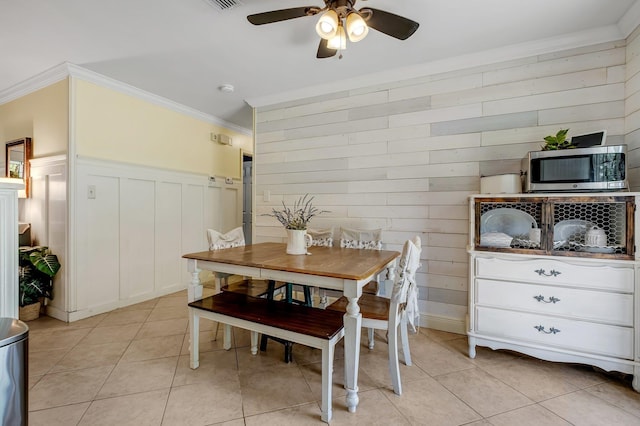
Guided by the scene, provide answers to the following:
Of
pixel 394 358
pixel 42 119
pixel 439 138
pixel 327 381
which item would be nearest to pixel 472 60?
pixel 439 138

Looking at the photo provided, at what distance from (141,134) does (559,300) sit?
4442 millimetres

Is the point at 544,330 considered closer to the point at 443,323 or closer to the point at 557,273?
the point at 557,273

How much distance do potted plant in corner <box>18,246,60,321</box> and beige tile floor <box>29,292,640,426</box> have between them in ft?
1.94

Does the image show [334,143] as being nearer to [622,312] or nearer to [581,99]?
[581,99]

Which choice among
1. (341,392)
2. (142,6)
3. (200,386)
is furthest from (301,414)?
(142,6)

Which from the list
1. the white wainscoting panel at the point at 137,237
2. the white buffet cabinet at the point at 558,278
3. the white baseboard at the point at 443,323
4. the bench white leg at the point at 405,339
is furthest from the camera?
the white wainscoting panel at the point at 137,237

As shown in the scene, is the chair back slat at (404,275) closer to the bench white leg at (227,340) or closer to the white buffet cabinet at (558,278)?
the white buffet cabinet at (558,278)

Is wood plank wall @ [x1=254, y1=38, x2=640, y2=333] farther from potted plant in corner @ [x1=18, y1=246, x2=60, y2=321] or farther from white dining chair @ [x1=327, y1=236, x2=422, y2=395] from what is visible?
potted plant in corner @ [x1=18, y1=246, x2=60, y2=321]

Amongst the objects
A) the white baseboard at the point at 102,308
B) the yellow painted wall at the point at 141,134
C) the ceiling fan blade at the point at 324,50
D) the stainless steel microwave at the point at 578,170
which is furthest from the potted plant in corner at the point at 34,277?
the stainless steel microwave at the point at 578,170

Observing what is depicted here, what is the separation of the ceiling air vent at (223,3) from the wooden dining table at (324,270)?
1.78 meters

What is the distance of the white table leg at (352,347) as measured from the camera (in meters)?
1.63

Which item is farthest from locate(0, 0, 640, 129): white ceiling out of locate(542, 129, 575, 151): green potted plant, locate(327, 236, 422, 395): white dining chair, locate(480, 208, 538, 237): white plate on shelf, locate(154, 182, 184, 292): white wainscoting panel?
locate(327, 236, 422, 395): white dining chair

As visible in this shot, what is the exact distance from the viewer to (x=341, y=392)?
1857mm

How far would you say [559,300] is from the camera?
2.06 meters
